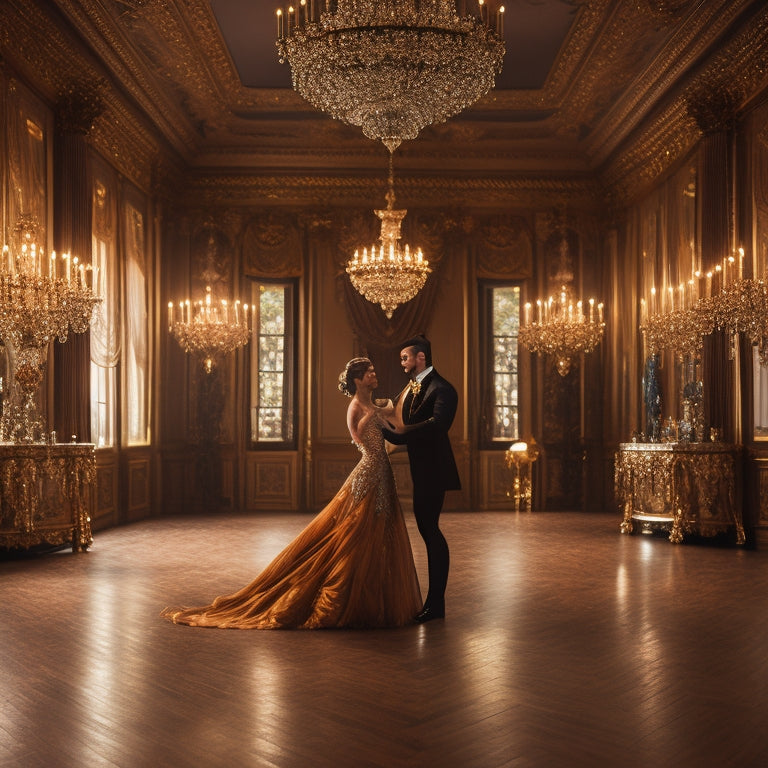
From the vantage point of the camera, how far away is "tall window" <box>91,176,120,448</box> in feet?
32.4

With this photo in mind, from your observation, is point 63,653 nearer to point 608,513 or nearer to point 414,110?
point 414,110

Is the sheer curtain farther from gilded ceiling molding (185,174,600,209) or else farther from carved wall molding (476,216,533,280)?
carved wall molding (476,216,533,280)

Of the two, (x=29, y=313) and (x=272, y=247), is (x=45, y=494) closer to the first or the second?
(x=29, y=313)

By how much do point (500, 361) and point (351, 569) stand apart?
8.43 m

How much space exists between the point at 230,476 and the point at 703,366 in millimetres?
6569

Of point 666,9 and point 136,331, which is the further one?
point 136,331

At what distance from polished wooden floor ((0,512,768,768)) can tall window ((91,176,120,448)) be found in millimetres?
3253

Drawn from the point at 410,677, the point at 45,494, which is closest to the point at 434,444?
the point at 410,677

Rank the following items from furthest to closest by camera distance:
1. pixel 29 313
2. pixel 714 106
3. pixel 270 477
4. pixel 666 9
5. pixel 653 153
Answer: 1. pixel 270 477
2. pixel 653 153
3. pixel 714 106
4. pixel 666 9
5. pixel 29 313

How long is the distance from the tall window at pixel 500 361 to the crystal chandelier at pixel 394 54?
642 centimetres

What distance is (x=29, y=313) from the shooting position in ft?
24.0

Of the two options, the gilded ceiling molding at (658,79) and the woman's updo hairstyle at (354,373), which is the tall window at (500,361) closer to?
the gilded ceiling molding at (658,79)

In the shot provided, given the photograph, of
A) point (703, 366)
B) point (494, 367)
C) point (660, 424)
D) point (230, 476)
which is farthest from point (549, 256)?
point (230, 476)

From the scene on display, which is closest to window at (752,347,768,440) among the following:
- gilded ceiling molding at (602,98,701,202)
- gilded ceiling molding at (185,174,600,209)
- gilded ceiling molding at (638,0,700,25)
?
gilded ceiling molding at (602,98,701,202)
